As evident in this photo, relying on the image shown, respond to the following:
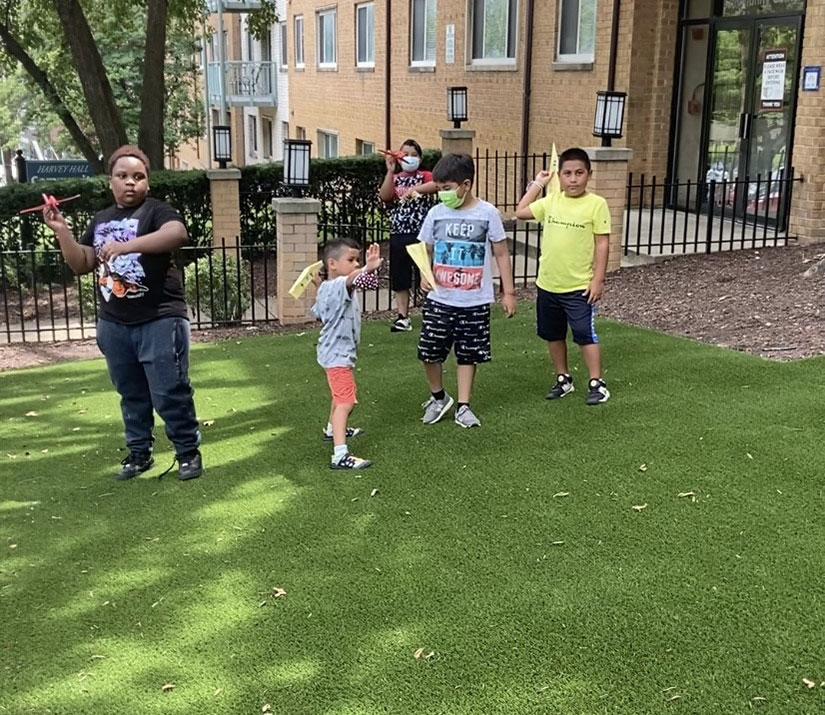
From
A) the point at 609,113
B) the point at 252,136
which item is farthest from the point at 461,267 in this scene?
the point at 252,136

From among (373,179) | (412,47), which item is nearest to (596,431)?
(373,179)

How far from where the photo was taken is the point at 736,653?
115 inches

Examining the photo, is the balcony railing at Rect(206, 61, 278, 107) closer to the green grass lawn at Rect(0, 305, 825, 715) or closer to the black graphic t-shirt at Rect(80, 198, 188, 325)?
the green grass lawn at Rect(0, 305, 825, 715)

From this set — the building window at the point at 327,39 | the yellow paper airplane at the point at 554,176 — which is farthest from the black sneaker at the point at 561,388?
the building window at the point at 327,39

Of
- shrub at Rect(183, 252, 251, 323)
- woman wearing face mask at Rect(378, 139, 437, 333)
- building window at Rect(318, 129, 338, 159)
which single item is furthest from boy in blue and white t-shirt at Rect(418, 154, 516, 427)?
building window at Rect(318, 129, 338, 159)

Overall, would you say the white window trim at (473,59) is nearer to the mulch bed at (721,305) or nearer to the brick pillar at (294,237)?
the mulch bed at (721,305)

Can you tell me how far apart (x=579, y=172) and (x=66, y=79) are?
16614 millimetres

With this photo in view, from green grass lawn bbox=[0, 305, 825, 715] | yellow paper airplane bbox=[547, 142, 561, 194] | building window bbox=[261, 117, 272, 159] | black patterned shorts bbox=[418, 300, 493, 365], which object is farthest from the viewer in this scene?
building window bbox=[261, 117, 272, 159]

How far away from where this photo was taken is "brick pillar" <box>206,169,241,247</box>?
12922 millimetres

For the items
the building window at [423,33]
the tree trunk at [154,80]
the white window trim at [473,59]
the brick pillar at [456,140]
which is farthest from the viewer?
the building window at [423,33]

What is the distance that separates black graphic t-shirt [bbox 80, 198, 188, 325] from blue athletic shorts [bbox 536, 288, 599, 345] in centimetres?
216

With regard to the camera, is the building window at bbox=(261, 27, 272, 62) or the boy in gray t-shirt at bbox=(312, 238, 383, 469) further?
the building window at bbox=(261, 27, 272, 62)

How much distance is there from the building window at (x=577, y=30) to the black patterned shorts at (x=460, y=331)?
9.60m

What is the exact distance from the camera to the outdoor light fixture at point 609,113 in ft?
30.7
